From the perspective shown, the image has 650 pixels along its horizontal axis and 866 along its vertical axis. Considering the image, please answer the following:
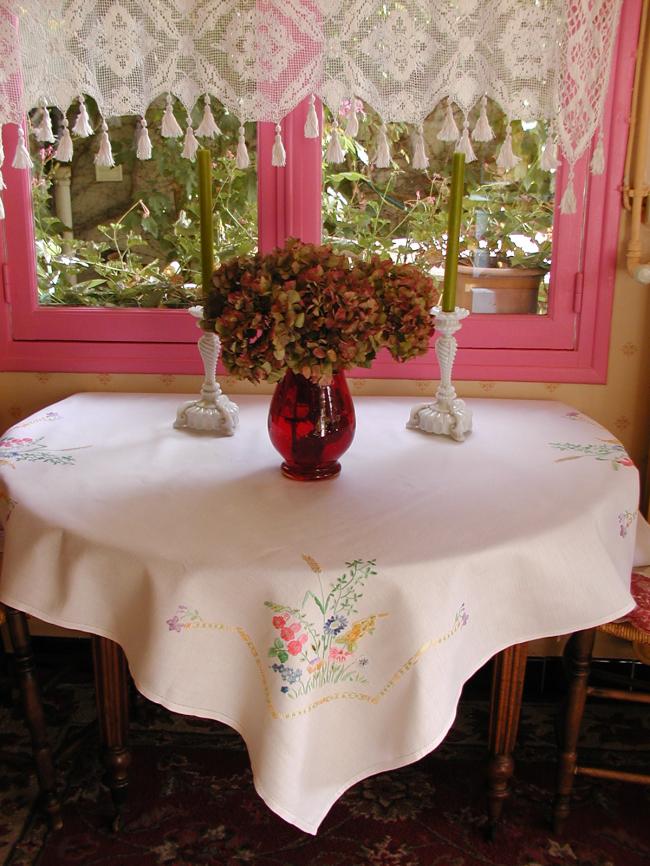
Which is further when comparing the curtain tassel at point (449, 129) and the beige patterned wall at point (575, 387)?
the beige patterned wall at point (575, 387)

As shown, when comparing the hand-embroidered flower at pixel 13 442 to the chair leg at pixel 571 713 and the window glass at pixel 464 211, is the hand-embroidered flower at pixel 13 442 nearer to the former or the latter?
the window glass at pixel 464 211

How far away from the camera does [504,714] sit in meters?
1.57

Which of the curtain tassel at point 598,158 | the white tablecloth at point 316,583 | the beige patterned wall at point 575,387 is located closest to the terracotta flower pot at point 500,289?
the beige patterned wall at point 575,387

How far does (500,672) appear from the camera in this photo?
1.54m

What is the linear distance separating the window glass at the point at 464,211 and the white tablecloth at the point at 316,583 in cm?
69

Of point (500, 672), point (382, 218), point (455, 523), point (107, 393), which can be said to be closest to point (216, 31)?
point (382, 218)

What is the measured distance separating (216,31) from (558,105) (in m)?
0.69

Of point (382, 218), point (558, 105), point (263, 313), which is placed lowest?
point (263, 313)

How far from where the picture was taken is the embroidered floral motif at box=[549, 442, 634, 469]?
152 cm

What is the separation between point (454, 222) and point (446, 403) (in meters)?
0.35

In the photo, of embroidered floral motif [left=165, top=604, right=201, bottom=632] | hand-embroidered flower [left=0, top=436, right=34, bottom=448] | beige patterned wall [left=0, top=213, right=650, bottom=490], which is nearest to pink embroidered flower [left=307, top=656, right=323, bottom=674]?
embroidered floral motif [left=165, top=604, right=201, bottom=632]

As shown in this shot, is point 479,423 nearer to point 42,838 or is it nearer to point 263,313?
point 263,313

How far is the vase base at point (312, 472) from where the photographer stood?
4.68 feet

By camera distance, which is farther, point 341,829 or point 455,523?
point 341,829
